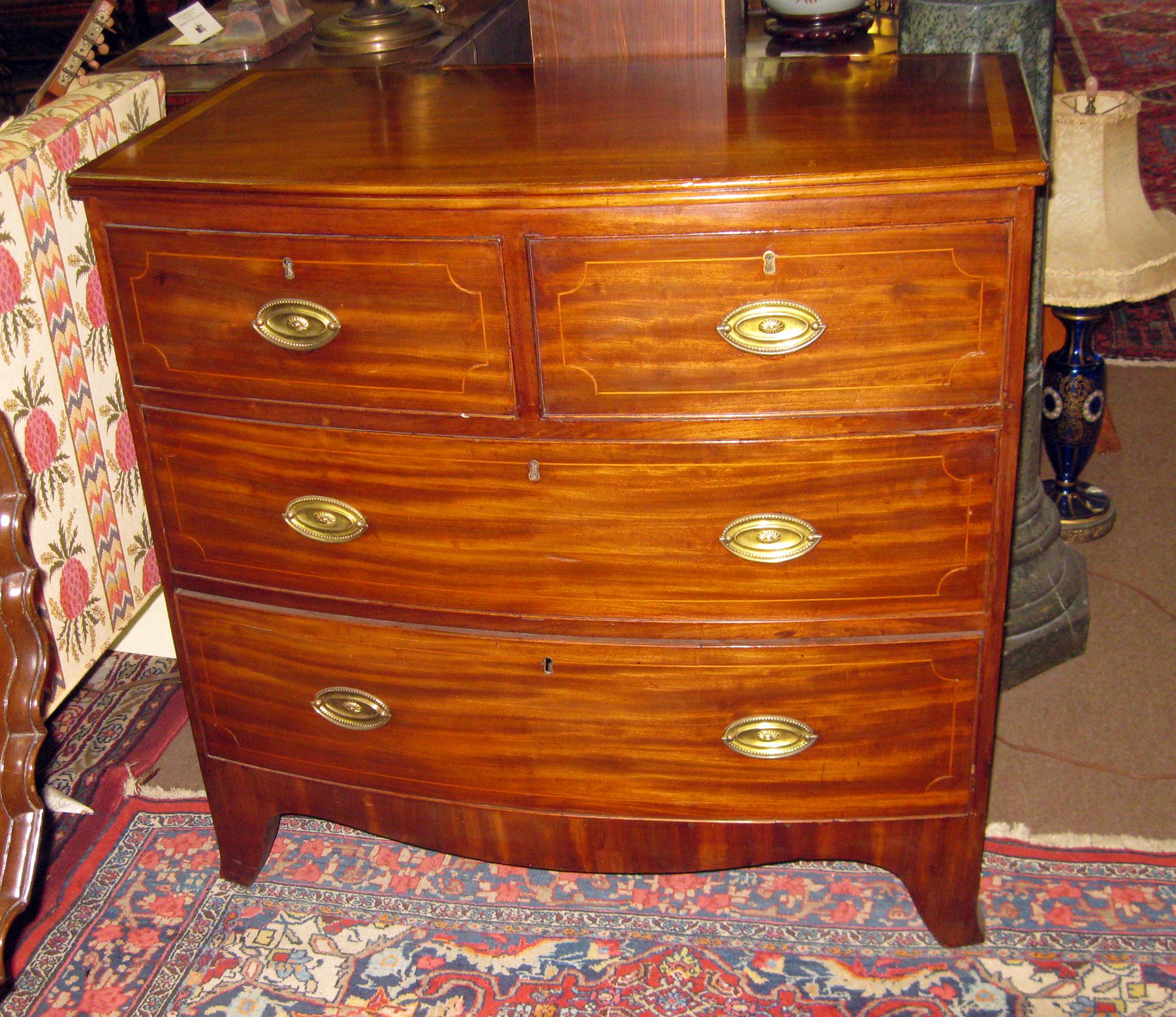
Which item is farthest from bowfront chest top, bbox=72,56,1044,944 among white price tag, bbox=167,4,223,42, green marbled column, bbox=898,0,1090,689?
white price tag, bbox=167,4,223,42

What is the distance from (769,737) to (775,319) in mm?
541

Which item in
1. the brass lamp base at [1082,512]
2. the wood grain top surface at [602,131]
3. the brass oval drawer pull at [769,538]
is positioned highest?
the wood grain top surface at [602,131]

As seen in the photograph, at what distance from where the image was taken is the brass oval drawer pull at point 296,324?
1436 mm

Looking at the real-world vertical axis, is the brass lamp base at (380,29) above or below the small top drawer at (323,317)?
above

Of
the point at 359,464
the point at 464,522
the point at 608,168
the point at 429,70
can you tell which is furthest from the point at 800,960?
the point at 429,70

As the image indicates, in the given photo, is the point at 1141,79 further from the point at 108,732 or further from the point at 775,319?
the point at 108,732

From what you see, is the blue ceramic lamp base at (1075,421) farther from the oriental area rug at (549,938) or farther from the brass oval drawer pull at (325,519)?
the brass oval drawer pull at (325,519)

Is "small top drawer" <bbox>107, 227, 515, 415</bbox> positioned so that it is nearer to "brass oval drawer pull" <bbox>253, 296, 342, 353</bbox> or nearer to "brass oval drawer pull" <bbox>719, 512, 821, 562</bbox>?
"brass oval drawer pull" <bbox>253, 296, 342, 353</bbox>

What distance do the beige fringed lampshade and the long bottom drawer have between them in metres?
0.90

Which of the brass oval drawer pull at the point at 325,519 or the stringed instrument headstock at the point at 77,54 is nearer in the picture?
the brass oval drawer pull at the point at 325,519

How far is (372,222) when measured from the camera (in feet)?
4.51

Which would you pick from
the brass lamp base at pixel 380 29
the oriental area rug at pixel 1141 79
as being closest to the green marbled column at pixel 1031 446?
the brass lamp base at pixel 380 29

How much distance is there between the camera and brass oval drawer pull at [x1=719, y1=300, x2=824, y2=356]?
1.34m

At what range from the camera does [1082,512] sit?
2.54 meters
